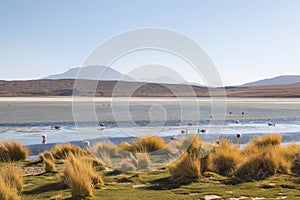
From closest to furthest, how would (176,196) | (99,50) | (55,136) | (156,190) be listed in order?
(176,196)
(156,190)
(99,50)
(55,136)

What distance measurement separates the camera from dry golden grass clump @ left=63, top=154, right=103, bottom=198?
730cm

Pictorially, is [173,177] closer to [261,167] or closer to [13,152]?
[261,167]

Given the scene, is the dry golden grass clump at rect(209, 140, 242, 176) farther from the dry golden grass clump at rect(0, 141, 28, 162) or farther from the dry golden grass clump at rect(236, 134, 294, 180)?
the dry golden grass clump at rect(0, 141, 28, 162)

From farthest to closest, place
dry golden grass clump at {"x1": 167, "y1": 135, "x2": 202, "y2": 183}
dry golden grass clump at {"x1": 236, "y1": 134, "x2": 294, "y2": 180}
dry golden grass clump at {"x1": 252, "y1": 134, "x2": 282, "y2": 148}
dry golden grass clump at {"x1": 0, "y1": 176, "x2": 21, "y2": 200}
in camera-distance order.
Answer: dry golden grass clump at {"x1": 252, "y1": 134, "x2": 282, "y2": 148} < dry golden grass clump at {"x1": 236, "y1": 134, "x2": 294, "y2": 180} < dry golden grass clump at {"x1": 167, "y1": 135, "x2": 202, "y2": 183} < dry golden grass clump at {"x1": 0, "y1": 176, "x2": 21, "y2": 200}

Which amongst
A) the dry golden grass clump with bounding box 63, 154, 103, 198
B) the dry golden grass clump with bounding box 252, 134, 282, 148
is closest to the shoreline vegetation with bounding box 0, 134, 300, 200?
the dry golden grass clump with bounding box 63, 154, 103, 198

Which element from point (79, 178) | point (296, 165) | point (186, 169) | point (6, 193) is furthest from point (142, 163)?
point (6, 193)

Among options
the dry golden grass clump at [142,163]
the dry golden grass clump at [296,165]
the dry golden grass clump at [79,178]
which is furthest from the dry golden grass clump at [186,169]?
the dry golden grass clump at [296,165]

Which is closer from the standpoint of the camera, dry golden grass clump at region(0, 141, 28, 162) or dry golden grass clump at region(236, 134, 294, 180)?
dry golden grass clump at region(236, 134, 294, 180)

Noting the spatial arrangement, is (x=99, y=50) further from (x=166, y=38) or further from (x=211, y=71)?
(x=211, y=71)

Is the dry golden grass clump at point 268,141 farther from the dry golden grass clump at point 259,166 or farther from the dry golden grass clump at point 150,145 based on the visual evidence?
the dry golden grass clump at point 259,166

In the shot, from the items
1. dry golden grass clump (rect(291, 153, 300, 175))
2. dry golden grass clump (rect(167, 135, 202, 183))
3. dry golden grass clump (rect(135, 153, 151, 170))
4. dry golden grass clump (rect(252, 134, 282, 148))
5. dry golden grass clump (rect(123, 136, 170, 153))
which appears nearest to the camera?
dry golden grass clump (rect(167, 135, 202, 183))

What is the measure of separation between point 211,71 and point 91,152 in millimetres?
4727

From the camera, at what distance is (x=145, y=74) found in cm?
1151

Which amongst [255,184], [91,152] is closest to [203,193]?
[255,184]
